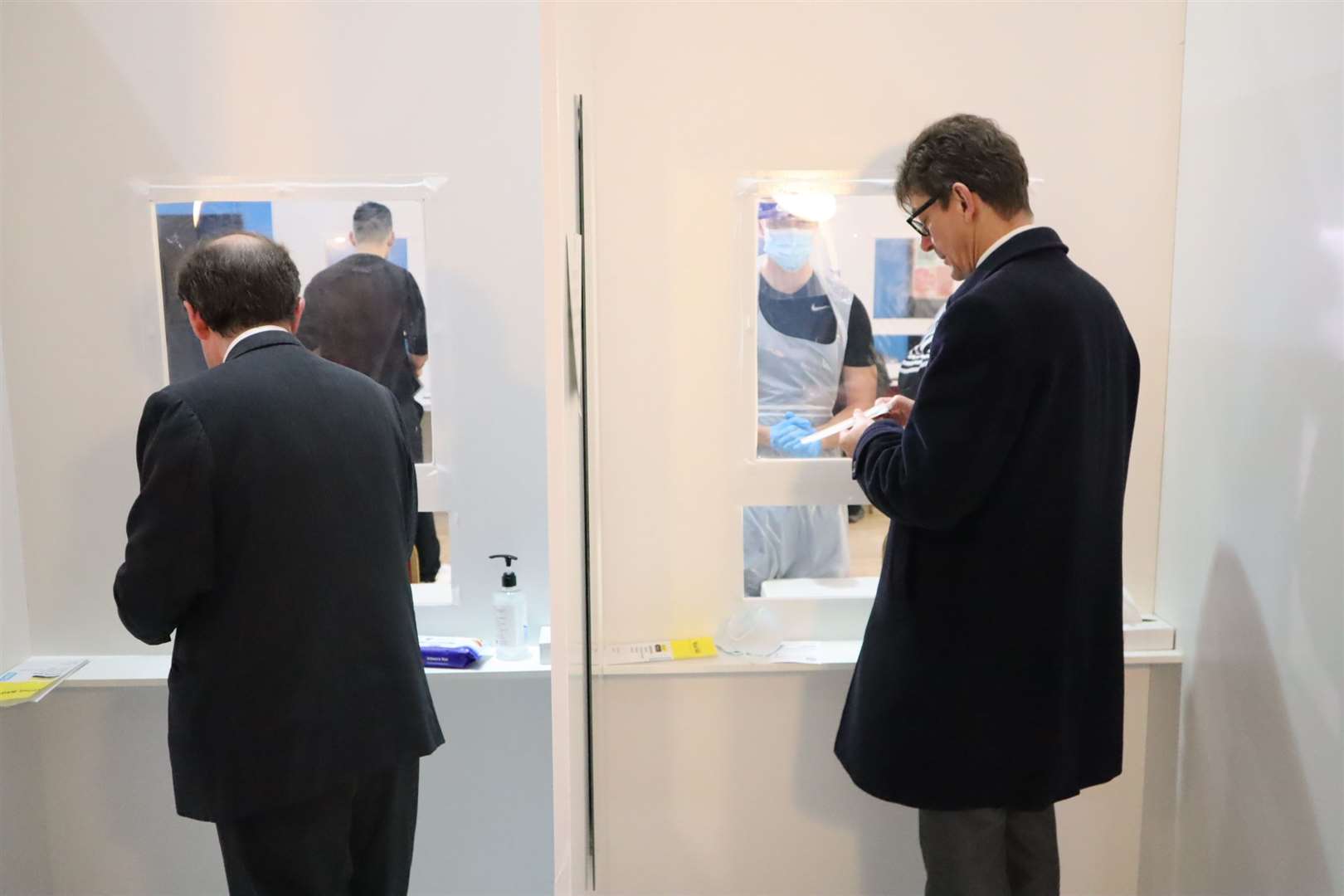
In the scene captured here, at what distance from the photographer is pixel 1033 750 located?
1333 mm

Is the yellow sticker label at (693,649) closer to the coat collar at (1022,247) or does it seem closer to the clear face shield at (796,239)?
the clear face shield at (796,239)

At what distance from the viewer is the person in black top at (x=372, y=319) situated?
1787 millimetres

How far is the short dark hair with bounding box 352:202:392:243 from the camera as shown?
1.77 metres

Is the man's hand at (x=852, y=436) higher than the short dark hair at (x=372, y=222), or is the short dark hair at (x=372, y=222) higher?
the short dark hair at (x=372, y=222)

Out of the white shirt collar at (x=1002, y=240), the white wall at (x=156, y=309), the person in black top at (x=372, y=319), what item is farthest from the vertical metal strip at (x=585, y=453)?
the white shirt collar at (x=1002, y=240)

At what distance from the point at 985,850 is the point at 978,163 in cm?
98

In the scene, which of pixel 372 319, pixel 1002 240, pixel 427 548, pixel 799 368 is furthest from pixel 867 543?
pixel 372 319

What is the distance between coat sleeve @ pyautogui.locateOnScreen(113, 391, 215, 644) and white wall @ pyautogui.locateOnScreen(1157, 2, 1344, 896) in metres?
1.54

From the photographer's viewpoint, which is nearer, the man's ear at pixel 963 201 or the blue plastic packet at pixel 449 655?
the man's ear at pixel 963 201

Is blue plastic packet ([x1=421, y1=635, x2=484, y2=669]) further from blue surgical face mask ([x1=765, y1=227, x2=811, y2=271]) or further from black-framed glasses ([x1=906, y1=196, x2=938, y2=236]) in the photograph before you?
black-framed glasses ([x1=906, y1=196, x2=938, y2=236])

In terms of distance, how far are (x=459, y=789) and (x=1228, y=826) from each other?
55.0 inches

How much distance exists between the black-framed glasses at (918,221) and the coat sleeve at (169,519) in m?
1.02

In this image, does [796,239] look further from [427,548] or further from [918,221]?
[427,548]

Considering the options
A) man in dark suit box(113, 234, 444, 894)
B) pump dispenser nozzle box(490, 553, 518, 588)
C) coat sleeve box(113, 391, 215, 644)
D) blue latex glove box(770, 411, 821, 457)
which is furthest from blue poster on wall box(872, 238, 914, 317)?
coat sleeve box(113, 391, 215, 644)
